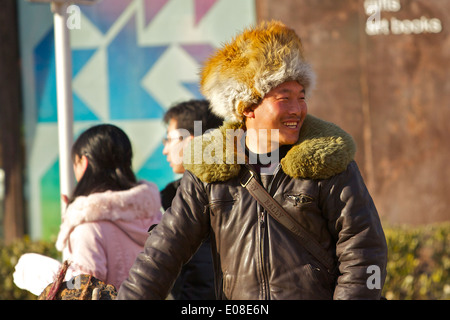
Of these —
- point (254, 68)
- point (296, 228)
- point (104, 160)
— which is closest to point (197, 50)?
point (104, 160)

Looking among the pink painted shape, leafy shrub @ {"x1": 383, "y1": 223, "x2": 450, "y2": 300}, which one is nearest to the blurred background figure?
leafy shrub @ {"x1": 383, "y1": 223, "x2": 450, "y2": 300}

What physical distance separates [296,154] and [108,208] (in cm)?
119

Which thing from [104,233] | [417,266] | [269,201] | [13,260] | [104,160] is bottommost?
[417,266]

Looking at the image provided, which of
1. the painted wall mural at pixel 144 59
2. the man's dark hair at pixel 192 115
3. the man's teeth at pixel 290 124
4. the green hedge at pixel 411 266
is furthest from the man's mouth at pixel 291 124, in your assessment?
the painted wall mural at pixel 144 59

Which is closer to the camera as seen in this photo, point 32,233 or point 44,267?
point 44,267

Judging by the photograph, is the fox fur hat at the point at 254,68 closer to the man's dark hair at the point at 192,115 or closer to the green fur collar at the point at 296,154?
the green fur collar at the point at 296,154

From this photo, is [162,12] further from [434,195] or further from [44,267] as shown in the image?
[44,267]

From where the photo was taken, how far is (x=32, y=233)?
Result: 762cm

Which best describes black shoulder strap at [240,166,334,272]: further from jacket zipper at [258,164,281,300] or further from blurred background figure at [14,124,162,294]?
blurred background figure at [14,124,162,294]

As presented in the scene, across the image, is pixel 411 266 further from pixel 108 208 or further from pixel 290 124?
pixel 290 124

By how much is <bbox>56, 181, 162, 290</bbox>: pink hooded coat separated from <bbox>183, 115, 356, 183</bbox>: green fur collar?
74 cm

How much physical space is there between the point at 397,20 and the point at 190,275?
15.0 ft

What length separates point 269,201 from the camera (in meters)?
2.54
